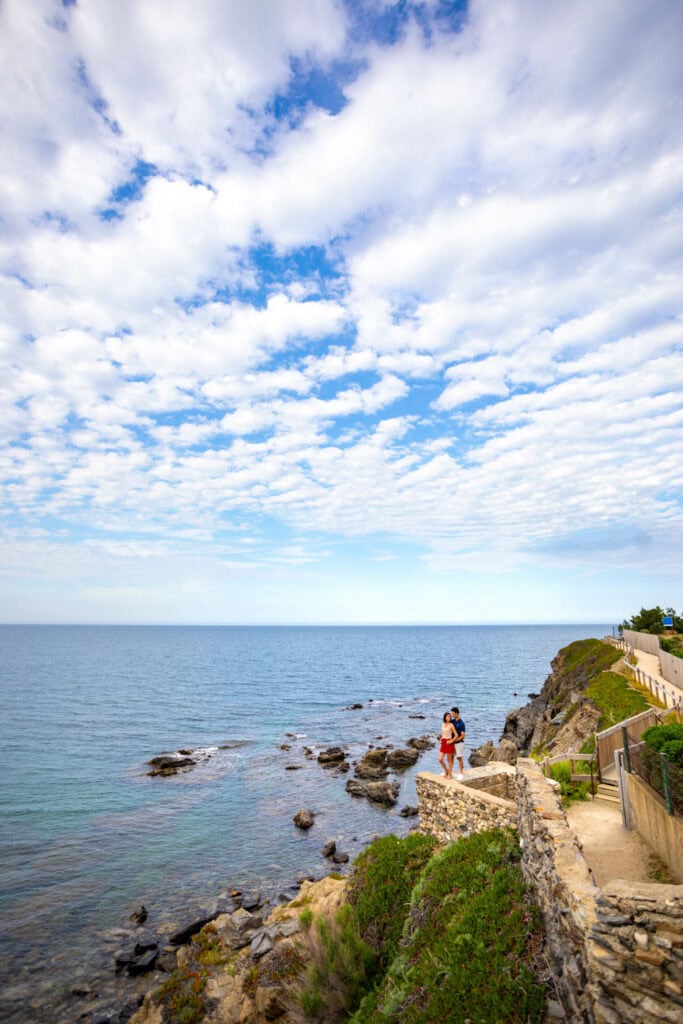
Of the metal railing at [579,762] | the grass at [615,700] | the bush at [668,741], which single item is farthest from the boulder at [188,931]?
the grass at [615,700]

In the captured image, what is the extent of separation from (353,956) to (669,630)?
47.5 metres

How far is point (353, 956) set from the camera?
12.3m

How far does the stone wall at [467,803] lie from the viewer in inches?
556

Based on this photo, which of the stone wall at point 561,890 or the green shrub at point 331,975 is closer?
the stone wall at point 561,890

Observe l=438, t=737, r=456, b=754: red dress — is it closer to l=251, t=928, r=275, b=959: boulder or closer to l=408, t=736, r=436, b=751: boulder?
l=251, t=928, r=275, b=959: boulder

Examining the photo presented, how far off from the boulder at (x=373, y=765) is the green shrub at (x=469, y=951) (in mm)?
25537

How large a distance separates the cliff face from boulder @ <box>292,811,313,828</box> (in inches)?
527

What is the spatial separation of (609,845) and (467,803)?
507cm

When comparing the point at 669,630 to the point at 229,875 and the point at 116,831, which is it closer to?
the point at 229,875

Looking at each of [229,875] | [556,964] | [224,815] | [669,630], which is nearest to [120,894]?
[229,875]

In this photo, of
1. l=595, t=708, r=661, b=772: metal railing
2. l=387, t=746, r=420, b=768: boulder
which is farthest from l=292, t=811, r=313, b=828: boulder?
l=595, t=708, r=661, b=772: metal railing

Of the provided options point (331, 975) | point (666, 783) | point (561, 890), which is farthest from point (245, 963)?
point (666, 783)

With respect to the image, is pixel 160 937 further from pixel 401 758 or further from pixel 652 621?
pixel 652 621

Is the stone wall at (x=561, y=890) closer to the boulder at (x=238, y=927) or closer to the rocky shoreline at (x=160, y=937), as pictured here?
the rocky shoreline at (x=160, y=937)
